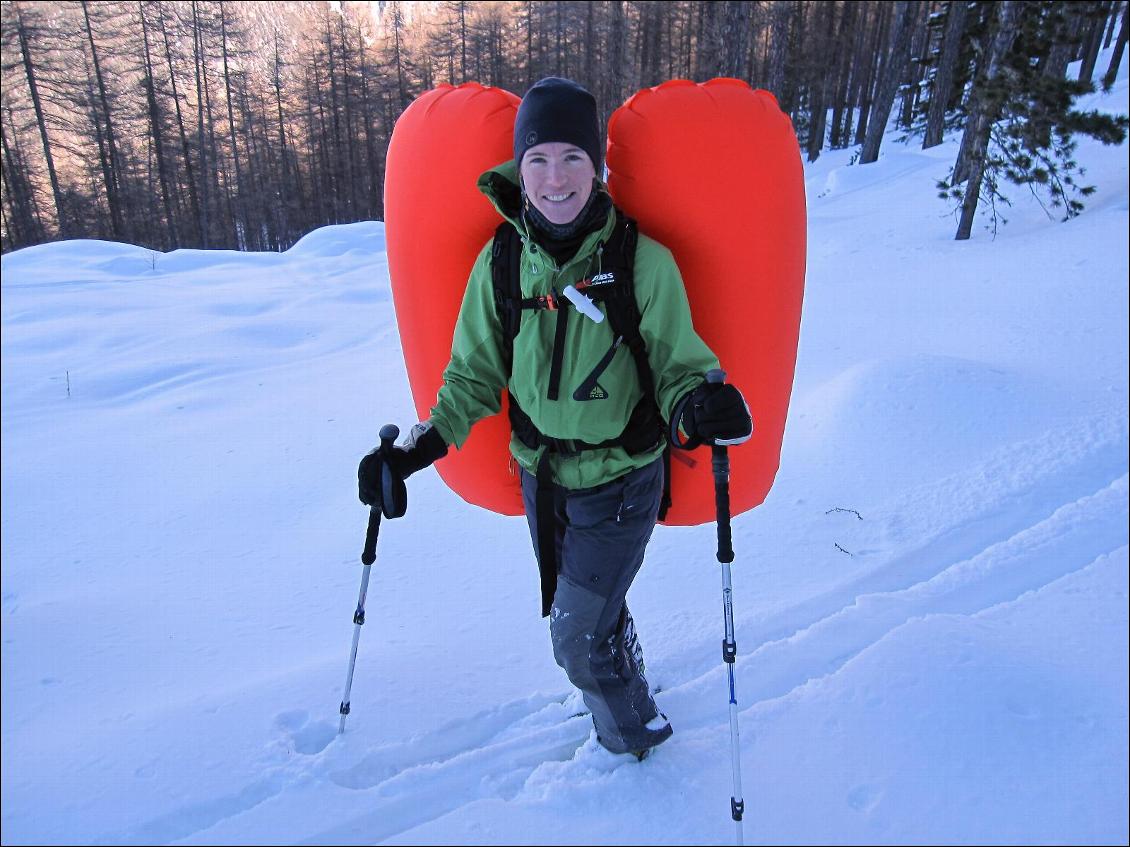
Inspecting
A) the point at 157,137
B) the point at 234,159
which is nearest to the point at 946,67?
the point at 157,137

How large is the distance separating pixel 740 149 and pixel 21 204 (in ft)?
76.1

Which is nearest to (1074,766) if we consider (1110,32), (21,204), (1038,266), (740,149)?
(740,149)

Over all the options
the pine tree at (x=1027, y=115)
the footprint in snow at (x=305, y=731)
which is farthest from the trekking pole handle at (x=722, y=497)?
the pine tree at (x=1027, y=115)

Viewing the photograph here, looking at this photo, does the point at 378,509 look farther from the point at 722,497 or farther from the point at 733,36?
the point at 733,36

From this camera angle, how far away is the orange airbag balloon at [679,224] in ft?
7.42

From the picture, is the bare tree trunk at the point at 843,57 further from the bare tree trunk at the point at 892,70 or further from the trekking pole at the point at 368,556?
the trekking pole at the point at 368,556

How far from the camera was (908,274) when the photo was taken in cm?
802

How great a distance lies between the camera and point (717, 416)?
5.81 ft

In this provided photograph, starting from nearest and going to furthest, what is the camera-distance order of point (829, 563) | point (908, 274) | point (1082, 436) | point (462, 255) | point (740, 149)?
1. point (740, 149)
2. point (462, 255)
3. point (829, 563)
4. point (1082, 436)
5. point (908, 274)

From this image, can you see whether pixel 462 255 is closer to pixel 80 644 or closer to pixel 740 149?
pixel 740 149

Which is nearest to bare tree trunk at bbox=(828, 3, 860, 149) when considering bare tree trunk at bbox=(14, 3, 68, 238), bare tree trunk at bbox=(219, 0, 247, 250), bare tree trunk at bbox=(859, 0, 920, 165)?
bare tree trunk at bbox=(859, 0, 920, 165)

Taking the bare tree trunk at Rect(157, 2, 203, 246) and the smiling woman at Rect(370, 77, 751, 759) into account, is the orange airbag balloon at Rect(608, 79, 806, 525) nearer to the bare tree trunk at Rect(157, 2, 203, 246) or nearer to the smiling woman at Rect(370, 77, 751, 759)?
the smiling woman at Rect(370, 77, 751, 759)

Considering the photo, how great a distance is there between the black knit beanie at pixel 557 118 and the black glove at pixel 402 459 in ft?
2.85

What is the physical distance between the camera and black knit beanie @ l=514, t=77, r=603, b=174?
1910 millimetres
